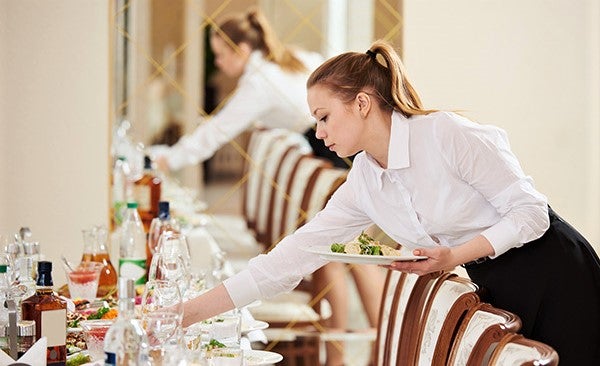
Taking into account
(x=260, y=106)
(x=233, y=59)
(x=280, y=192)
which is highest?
(x=233, y=59)

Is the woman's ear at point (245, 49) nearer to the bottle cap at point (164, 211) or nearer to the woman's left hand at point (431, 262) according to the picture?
the bottle cap at point (164, 211)

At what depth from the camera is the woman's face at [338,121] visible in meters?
2.24

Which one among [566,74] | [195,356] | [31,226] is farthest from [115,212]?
[195,356]

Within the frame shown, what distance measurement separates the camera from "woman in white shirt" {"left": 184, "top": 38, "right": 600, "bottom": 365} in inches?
83.4

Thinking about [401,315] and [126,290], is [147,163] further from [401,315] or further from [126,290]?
[126,290]

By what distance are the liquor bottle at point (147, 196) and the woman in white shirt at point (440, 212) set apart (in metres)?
1.39

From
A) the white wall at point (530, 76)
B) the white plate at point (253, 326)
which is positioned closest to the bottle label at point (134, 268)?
the white plate at point (253, 326)

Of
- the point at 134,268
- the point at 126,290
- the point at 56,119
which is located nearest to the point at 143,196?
the point at 56,119

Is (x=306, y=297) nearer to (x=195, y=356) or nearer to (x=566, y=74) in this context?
(x=566, y=74)

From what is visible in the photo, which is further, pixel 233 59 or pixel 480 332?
pixel 233 59

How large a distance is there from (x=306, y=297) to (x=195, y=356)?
2.74 m

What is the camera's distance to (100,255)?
2.74m

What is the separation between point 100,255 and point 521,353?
1.47 metres

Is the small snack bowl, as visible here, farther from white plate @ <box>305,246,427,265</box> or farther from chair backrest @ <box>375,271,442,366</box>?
chair backrest @ <box>375,271,442,366</box>
